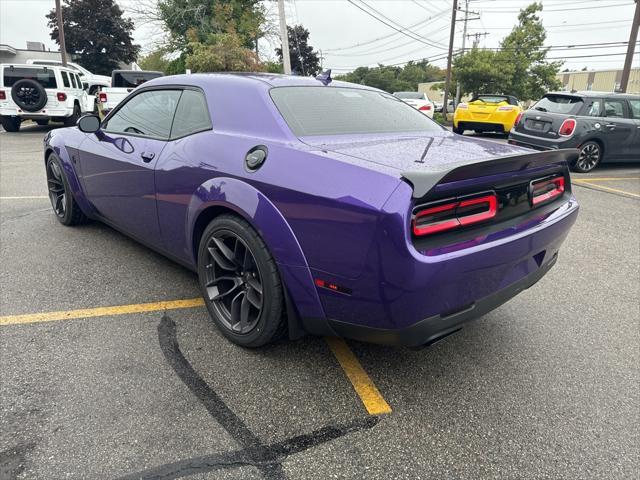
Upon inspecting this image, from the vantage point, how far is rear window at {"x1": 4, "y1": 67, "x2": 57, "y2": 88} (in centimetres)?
1360

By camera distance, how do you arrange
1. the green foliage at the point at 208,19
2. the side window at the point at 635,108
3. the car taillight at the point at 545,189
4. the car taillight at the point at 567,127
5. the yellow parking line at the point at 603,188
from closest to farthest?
the car taillight at the point at 545,189
the yellow parking line at the point at 603,188
the car taillight at the point at 567,127
the side window at the point at 635,108
the green foliage at the point at 208,19

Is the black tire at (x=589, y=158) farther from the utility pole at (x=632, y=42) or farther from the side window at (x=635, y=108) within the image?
the utility pole at (x=632, y=42)

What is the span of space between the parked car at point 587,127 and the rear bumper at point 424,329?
7.50 metres

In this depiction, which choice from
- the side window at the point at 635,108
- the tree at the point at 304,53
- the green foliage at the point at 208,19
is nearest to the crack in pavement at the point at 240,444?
the side window at the point at 635,108

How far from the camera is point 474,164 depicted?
1.87 metres

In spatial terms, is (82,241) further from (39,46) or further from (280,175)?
(39,46)

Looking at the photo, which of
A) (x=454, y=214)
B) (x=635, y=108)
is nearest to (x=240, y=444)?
(x=454, y=214)

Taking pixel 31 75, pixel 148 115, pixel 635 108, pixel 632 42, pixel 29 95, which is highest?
pixel 632 42

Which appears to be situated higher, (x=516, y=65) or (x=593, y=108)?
(x=516, y=65)

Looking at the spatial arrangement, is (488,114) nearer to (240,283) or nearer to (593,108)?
(593,108)

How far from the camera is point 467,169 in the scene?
1852mm

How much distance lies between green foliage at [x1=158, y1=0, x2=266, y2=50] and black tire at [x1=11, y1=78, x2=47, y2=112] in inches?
539

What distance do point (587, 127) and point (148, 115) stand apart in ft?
26.7

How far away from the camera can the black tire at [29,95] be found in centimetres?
1306
